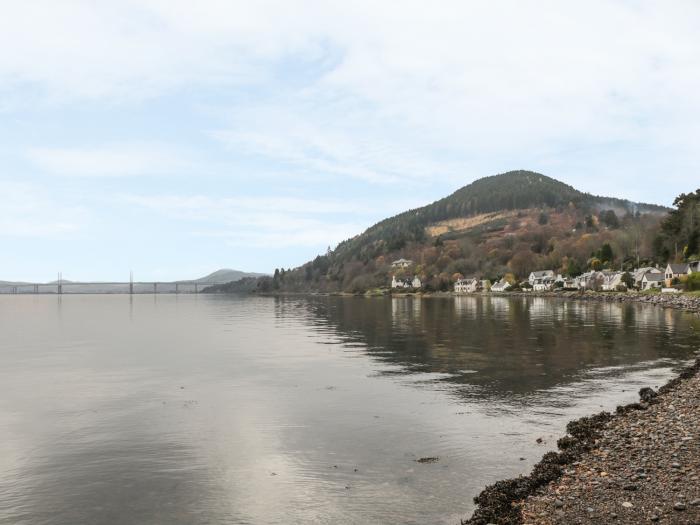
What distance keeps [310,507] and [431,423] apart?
9.68m

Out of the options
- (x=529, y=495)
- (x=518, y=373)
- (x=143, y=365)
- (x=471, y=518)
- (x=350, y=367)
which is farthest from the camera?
(x=143, y=365)

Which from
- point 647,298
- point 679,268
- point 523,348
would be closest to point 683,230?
point 679,268

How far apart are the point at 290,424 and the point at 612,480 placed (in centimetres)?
1332

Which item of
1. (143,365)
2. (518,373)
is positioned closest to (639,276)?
(518,373)

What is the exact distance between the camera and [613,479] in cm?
1516

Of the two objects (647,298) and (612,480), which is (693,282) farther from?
(612,480)

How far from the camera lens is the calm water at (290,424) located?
15539 mm

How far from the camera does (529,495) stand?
14.8 meters

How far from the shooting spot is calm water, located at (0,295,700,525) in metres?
15.5

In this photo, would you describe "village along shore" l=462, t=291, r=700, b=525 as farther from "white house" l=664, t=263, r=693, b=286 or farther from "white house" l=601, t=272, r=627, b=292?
"white house" l=601, t=272, r=627, b=292

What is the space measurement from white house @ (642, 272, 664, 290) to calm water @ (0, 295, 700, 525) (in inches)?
4441

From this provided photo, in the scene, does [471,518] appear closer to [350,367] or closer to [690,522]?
[690,522]

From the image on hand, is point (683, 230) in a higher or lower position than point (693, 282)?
higher

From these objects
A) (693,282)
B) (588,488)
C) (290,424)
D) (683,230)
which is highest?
(683,230)
